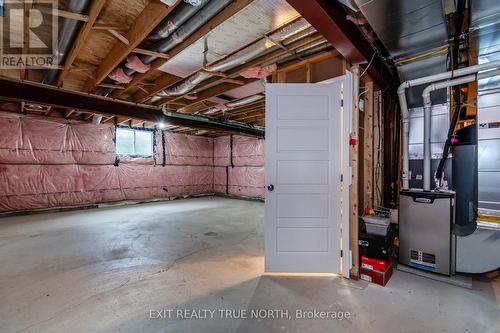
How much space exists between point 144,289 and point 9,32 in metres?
3.14

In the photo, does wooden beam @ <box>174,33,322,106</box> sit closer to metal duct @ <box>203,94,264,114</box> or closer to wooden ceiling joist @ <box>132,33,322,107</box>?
wooden ceiling joist @ <box>132,33,322,107</box>

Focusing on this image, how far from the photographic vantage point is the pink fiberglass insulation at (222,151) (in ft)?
31.0

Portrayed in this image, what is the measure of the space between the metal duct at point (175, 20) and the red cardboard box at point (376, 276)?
2.97m

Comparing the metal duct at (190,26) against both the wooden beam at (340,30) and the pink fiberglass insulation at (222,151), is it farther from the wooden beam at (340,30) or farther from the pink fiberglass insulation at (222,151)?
the pink fiberglass insulation at (222,151)

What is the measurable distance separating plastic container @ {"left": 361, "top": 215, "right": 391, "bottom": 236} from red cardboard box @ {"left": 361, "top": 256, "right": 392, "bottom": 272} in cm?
27

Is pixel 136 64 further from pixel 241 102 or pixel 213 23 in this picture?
pixel 241 102

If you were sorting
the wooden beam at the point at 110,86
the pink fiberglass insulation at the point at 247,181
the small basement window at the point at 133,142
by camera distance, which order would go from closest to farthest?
the wooden beam at the point at 110,86, the small basement window at the point at 133,142, the pink fiberglass insulation at the point at 247,181

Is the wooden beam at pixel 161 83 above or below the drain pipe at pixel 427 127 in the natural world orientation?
above

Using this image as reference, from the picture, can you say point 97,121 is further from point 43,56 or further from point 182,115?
point 43,56

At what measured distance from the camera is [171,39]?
241cm

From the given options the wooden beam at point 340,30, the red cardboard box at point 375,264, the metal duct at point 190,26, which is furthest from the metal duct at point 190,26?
the red cardboard box at point 375,264

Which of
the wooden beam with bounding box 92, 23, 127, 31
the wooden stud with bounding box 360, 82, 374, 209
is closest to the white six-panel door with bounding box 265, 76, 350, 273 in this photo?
the wooden stud with bounding box 360, 82, 374, 209

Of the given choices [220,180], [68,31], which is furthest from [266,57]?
[220,180]

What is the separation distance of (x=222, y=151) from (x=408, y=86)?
299 inches
